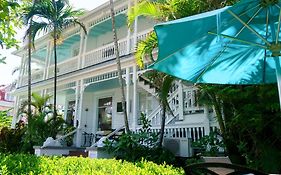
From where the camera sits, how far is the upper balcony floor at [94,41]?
12258 mm

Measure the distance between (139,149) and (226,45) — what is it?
5125 millimetres

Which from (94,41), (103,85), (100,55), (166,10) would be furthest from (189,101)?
(94,41)

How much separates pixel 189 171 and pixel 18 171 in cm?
219

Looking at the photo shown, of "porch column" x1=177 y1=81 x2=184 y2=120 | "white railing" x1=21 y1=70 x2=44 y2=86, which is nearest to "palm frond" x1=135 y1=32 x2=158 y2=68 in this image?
"porch column" x1=177 y1=81 x2=184 y2=120

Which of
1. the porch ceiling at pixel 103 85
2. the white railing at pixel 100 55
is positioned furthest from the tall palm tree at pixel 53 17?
the porch ceiling at pixel 103 85

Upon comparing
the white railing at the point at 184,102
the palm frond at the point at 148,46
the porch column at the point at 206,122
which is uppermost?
the palm frond at the point at 148,46

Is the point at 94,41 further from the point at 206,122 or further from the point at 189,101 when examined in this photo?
the point at 206,122

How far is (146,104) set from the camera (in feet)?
44.4

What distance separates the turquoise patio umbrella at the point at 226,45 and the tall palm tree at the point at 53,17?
10784mm

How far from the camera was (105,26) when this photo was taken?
15.3 metres

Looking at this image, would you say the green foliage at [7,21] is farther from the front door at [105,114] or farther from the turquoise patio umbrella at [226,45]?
the front door at [105,114]

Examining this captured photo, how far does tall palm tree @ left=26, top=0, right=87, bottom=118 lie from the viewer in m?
13.4

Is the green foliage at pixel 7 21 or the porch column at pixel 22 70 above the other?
the porch column at pixel 22 70

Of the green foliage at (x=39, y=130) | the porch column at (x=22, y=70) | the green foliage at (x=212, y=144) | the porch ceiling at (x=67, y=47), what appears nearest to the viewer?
the green foliage at (x=212, y=144)
